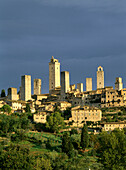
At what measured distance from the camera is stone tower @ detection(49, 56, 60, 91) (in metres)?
109

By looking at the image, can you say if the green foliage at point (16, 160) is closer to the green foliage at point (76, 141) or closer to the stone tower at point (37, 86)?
the green foliage at point (76, 141)

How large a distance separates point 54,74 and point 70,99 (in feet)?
36.8

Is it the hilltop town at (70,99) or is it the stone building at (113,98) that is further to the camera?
the stone building at (113,98)

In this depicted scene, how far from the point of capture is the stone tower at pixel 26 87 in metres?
107

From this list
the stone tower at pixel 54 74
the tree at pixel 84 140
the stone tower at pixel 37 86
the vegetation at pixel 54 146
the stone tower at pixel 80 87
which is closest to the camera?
the vegetation at pixel 54 146

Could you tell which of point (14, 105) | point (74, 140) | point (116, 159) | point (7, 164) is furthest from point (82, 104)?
point (7, 164)

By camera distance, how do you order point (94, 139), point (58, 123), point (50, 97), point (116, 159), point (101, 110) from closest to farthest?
point (116, 159) < point (94, 139) < point (58, 123) < point (101, 110) < point (50, 97)

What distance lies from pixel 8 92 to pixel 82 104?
18.5 metres

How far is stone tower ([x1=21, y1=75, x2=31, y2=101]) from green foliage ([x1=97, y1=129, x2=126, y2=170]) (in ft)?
141

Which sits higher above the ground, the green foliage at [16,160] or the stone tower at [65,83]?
the stone tower at [65,83]

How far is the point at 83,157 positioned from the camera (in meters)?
68.8

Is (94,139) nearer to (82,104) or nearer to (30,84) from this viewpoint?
(82,104)

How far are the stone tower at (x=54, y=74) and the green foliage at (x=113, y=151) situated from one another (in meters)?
43.2

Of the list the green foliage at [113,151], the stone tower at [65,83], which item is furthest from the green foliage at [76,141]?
the stone tower at [65,83]
